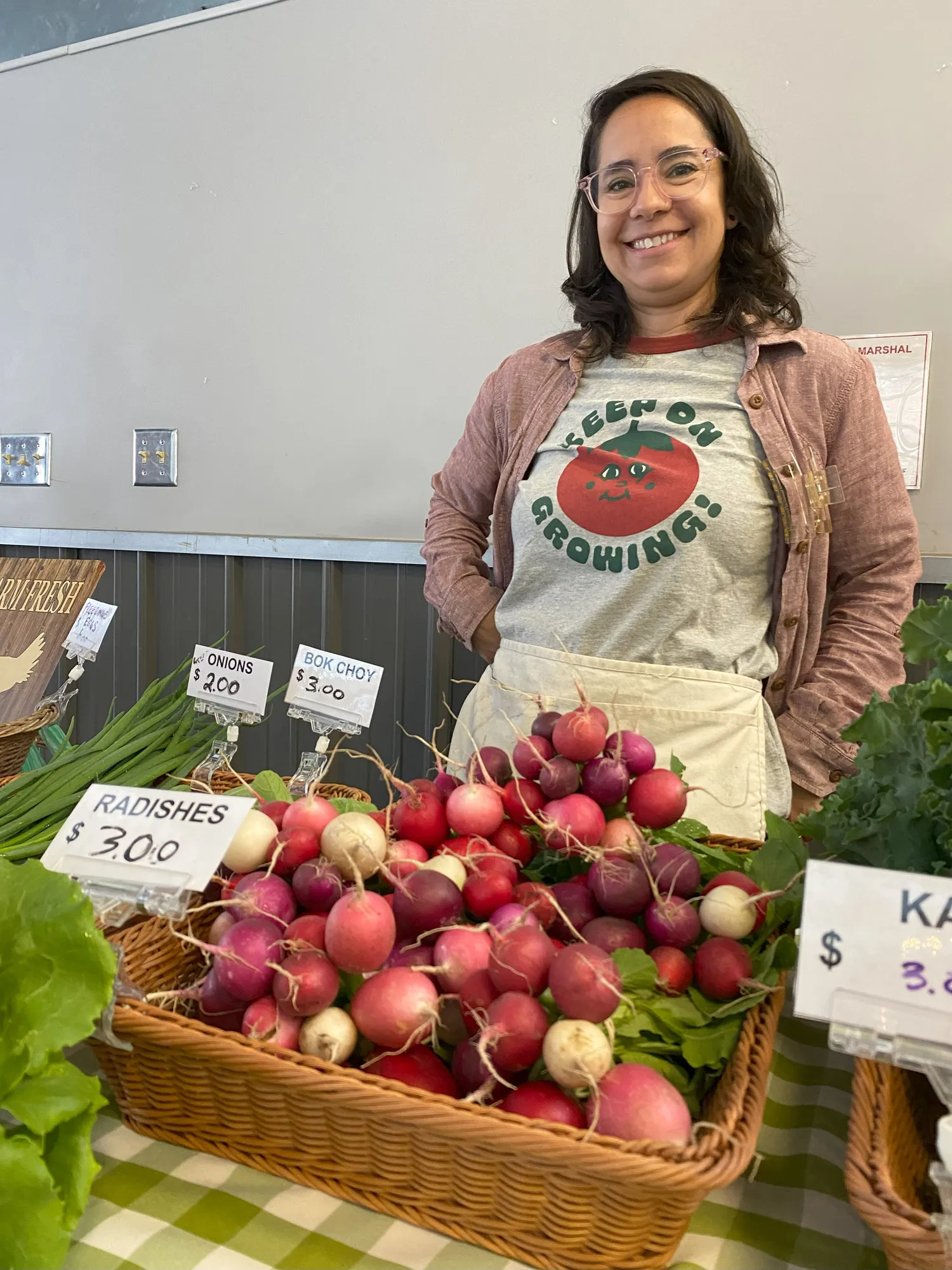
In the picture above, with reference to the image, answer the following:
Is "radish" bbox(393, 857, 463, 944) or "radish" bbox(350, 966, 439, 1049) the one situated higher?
"radish" bbox(393, 857, 463, 944)

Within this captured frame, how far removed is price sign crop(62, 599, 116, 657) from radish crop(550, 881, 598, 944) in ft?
3.20

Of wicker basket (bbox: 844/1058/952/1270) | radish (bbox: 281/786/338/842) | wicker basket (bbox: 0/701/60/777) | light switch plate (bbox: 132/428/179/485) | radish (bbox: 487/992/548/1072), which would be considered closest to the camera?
wicker basket (bbox: 844/1058/952/1270)

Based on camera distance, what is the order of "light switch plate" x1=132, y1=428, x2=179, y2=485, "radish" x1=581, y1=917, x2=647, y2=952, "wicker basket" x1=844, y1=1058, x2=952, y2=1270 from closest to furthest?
"wicker basket" x1=844, y1=1058, x2=952, y2=1270
"radish" x1=581, y1=917, x2=647, y2=952
"light switch plate" x1=132, y1=428, x2=179, y2=485

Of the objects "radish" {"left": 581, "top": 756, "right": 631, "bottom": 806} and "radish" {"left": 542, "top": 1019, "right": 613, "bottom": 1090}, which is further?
"radish" {"left": 581, "top": 756, "right": 631, "bottom": 806}

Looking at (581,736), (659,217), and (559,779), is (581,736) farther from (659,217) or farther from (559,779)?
(659,217)

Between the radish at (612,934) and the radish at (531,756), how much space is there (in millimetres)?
166

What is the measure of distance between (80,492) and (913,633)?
2.41 metres

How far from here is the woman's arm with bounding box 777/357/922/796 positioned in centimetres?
127

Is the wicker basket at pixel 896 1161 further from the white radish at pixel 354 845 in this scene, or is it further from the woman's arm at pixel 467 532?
the woman's arm at pixel 467 532

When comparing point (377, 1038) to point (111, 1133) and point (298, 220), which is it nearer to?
point (111, 1133)

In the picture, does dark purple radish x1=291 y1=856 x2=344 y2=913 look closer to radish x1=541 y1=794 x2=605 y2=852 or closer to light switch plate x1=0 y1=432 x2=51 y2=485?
radish x1=541 y1=794 x2=605 y2=852

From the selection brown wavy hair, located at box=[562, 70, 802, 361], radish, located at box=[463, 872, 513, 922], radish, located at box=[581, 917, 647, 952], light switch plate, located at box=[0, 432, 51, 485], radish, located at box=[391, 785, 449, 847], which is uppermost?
brown wavy hair, located at box=[562, 70, 802, 361]

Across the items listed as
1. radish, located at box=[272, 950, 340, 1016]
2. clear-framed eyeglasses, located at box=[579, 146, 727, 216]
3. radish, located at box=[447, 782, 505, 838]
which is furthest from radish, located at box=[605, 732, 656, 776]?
clear-framed eyeglasses, located at box=[579, 146, 727, 216]

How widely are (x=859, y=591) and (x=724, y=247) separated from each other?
56cm
